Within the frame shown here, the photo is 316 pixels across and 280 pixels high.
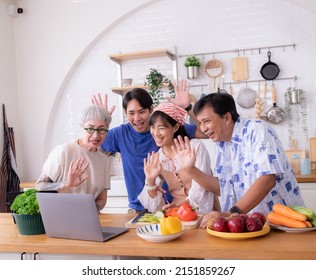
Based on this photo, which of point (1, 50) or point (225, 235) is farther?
point (1, 50)

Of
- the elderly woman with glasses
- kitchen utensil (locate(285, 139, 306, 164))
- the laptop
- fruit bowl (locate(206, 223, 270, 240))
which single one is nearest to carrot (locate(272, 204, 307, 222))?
fruit bowl (locate(206, 223, 270, 240))

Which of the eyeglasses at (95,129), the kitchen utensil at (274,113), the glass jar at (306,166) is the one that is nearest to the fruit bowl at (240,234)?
the eyeglasses at (95,129)

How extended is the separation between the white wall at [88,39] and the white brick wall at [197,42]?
1 centimetres

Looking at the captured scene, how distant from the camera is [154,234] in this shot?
1.90 metres

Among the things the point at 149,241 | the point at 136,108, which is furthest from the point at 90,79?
the point at 149,241

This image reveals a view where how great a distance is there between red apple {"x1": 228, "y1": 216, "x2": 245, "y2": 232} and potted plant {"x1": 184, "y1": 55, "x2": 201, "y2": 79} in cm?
315

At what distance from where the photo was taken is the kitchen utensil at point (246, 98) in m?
4.71

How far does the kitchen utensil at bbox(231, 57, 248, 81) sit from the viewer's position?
15.5ft

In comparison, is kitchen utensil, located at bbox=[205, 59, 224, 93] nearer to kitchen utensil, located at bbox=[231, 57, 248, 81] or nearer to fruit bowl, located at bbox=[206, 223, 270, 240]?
kitchen utensil, located at bbox=[231, 57, 248, 81]

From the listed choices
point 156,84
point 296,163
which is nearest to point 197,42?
point 156,84

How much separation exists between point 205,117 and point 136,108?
747 millimetres

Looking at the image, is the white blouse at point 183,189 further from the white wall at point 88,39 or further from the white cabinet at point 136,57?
the white wall at point 88,39
